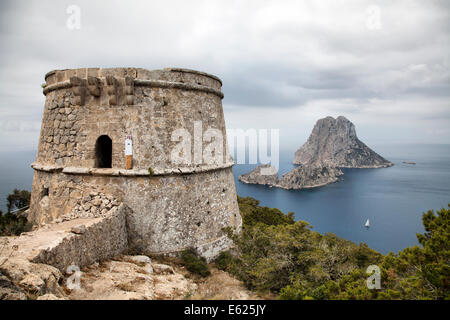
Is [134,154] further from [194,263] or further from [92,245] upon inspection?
[194,263]

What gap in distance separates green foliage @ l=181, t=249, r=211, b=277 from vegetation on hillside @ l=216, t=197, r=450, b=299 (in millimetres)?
717

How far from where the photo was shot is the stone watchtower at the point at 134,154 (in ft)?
23.8

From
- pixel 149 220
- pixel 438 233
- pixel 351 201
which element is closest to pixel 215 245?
pixel 149 220

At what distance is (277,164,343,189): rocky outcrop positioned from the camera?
248 ft

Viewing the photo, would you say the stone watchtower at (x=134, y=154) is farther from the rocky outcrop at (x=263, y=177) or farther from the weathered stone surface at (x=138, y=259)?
the rocky outcrop at (x=263, y=177)

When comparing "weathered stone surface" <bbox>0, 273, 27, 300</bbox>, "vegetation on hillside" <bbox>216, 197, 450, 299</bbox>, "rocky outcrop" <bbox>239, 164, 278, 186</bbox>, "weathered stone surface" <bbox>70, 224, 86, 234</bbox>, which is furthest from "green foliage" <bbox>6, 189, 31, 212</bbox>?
"rocky outcrop" <bbox>239, 164, 278, 186</bbox>

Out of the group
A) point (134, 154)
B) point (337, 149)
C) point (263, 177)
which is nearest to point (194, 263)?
point (134, 154)

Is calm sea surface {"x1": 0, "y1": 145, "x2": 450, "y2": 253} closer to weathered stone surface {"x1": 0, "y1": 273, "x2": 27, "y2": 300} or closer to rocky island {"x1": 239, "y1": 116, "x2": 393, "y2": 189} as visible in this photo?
rocky island {"x1": 239, "y1": 116, "x2": 393, "y2": 189}

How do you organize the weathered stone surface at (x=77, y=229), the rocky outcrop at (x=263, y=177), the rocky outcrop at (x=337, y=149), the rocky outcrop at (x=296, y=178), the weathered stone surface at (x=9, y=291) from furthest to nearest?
the rocky outcrop at (x=337, y=149) < the rocky outcrop at (x=263, y=177) < the rocky outcrop at (x=296, y=178) < the weathered stone surface at (x=77, y=229) < the weathered stone surface at (x=9, y=291)

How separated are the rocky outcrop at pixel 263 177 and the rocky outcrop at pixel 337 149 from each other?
1937 inches

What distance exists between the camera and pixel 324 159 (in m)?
136

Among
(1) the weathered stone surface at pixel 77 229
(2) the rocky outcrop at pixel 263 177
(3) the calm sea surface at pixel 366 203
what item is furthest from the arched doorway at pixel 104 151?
(2) the rocky outcrop at pixel 263 177

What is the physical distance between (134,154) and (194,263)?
3.48 metres

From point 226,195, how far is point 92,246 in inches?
179
